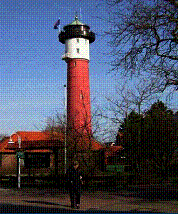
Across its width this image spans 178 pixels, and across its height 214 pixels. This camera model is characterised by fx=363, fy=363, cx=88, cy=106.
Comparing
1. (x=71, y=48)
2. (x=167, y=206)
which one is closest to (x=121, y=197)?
(x=167, y=206)

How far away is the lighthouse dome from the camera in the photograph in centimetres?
3853

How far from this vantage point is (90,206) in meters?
9.96

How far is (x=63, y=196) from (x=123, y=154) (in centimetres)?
467

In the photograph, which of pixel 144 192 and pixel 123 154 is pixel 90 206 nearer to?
pixel 144 192

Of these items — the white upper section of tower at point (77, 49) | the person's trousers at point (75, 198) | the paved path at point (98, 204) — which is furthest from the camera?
the white upper section of tower at point (77, 49)

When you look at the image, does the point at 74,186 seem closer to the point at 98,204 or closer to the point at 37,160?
the point at 98,204

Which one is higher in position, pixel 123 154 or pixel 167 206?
pixel 123 154

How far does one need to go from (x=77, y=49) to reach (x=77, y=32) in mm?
1907

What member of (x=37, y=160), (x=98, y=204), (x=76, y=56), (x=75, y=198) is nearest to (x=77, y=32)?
(x=76, y=56)

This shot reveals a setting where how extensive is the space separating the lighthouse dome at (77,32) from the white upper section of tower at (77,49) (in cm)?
44

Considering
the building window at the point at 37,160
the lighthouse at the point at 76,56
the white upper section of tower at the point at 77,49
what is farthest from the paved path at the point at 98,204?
the white upper section of tower at the point at 77,49

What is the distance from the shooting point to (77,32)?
38.6m

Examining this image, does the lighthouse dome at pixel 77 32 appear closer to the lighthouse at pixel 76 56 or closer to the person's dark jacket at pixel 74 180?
the lighthouse at pixel 76 56

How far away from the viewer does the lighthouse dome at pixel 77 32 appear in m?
38.5
